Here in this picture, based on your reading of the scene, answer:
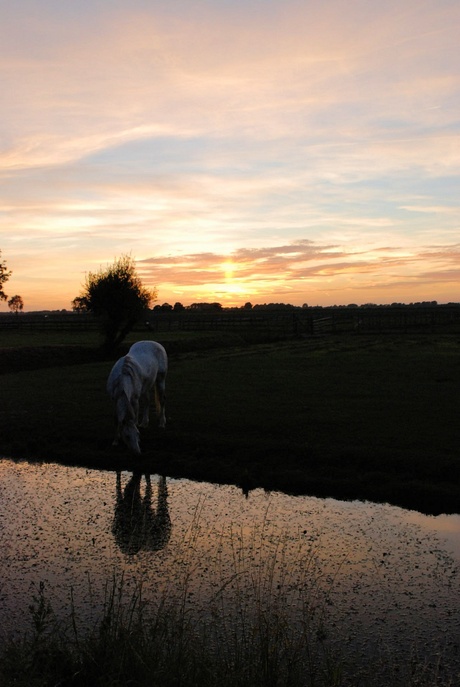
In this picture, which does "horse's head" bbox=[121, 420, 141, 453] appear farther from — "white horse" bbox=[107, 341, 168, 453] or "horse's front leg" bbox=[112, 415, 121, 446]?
"horse's front leg" bbox=[112, 415, 121, 446]

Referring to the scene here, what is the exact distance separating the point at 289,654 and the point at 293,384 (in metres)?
16.0

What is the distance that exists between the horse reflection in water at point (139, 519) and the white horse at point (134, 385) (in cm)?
144

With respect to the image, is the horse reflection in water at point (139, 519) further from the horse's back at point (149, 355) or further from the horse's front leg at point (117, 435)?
the horse's back at point (149, 355)

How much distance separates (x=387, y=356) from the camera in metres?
30.2

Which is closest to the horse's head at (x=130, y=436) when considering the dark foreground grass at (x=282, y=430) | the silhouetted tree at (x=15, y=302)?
the dark foreground grass at (x=282, y=430)

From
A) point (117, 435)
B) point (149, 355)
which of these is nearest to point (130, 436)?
point (117, 435)

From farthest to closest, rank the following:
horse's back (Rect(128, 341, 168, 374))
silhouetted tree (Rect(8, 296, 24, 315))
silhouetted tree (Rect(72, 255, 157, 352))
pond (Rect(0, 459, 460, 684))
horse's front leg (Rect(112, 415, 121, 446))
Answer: silhouetted tree (Rect(8, 296, 24, 315)) → silhouetted tree (Rect(72, 255, 157, 352)) → horse's back (Rect(128, 341, 168, 374)) → horse's front leg (Rect(112, 415, 121, 446)) → pond (Rect(0, 459, 460, 684))

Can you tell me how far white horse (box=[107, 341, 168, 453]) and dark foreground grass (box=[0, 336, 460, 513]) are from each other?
46cm

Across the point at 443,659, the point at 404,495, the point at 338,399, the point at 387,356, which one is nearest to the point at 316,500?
the point at 404,495

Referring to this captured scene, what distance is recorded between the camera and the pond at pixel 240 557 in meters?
5.91

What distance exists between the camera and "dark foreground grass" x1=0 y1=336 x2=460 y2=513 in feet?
33.9

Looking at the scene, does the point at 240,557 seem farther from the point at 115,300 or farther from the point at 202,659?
the point at 115,300

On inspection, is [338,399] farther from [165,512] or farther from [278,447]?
[165,512]

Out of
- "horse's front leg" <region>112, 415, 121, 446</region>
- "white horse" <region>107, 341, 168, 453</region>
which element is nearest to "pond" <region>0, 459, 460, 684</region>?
"white horse" <region>107, 341, 168, 453</region>
